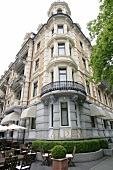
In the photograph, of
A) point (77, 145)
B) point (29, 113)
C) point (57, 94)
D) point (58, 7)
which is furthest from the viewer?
point (58, 7)

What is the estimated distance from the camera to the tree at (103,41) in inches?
317

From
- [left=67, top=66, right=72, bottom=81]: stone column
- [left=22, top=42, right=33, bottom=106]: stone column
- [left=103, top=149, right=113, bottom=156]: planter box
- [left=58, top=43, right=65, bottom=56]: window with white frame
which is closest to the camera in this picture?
[left=103, top=149, right=113, bottom=156]: planter box

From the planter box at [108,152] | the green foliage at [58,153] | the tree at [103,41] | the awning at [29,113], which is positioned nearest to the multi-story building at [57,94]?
the awning at [29,113]

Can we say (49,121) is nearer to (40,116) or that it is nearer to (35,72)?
(40,116)

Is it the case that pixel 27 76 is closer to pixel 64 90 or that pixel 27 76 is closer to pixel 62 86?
pixel 62 86

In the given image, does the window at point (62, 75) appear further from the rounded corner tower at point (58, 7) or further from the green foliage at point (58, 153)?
the rounded corner tower at point (58, 7)

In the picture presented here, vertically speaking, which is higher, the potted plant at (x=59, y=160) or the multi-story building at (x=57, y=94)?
the multi-story building at (x=57, y=94)

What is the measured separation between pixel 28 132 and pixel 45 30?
592 inches

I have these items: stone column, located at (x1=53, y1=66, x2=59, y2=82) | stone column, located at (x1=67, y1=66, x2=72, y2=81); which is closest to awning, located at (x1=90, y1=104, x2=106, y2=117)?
stone column, located at (x1=67, y1=66, x2=72, y2=81)

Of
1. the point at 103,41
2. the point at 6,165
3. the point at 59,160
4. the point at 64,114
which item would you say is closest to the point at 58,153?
the point at 59,160

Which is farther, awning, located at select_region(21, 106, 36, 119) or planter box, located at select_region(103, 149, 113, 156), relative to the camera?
awning, located at select_region(21, 106, 36, 119)

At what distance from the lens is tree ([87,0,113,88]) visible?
317 inches

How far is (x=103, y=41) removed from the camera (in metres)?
8.30

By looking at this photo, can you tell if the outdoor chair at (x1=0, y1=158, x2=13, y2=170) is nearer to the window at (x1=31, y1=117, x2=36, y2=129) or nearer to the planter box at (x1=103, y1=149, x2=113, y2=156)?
the window at (x1=31, y1=117, x2=36, y2=129)
